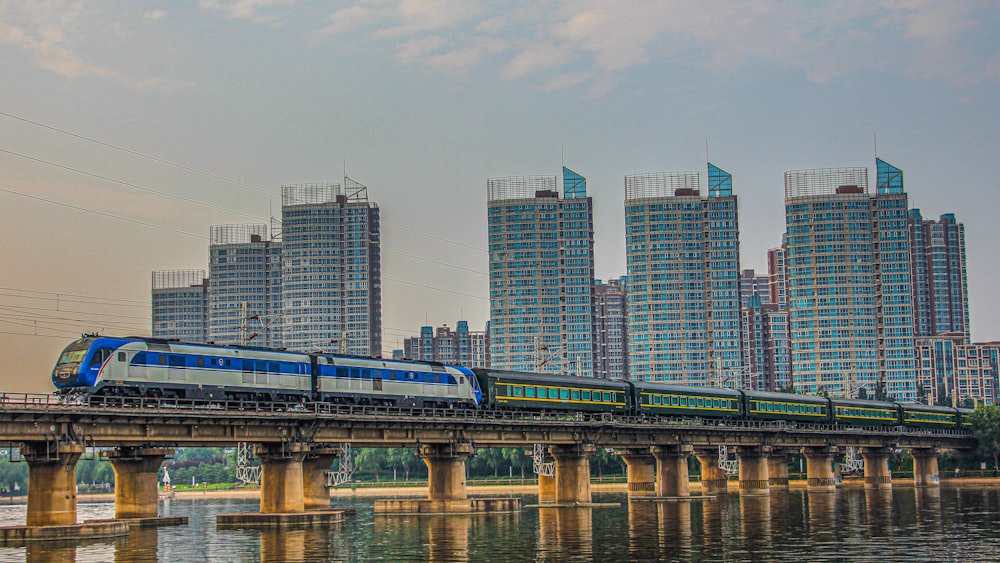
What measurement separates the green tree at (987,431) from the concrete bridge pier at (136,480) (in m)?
126

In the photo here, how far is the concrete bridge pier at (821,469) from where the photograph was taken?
147600mm

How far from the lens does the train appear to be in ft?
244

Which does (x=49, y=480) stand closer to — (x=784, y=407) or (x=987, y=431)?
(x=784, y=407)

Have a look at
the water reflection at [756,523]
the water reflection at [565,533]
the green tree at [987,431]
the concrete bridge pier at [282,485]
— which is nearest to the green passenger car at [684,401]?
the water reflection at [756,523]

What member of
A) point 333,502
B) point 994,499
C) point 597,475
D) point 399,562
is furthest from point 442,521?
point 597,475

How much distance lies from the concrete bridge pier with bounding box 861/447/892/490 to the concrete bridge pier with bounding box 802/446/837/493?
397 inches

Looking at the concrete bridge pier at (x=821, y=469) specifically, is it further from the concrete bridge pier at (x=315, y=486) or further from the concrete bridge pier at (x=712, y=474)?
the concrete bridge pier at (x=315, y=486)

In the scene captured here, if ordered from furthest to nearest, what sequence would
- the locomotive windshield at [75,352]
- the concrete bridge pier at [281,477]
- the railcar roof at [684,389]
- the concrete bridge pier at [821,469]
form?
the concrete bridge pier at [821,469]
the railcar roof at [684,389]
the concrete bridge pier at [281,477]
the locomotive windshield at [75,352]

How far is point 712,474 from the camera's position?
144250mm

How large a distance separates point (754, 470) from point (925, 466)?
141 feet

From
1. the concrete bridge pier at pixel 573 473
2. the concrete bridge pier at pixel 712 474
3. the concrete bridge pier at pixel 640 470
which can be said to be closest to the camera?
the concrete bridge pier at pixel 573 473

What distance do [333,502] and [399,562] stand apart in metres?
116

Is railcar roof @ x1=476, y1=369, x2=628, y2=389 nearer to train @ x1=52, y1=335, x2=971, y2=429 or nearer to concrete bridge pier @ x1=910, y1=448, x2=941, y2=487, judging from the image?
train @ x1=52, y1=335, x2=971, y2=429

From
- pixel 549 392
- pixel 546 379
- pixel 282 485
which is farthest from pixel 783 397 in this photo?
pixel 282 485
